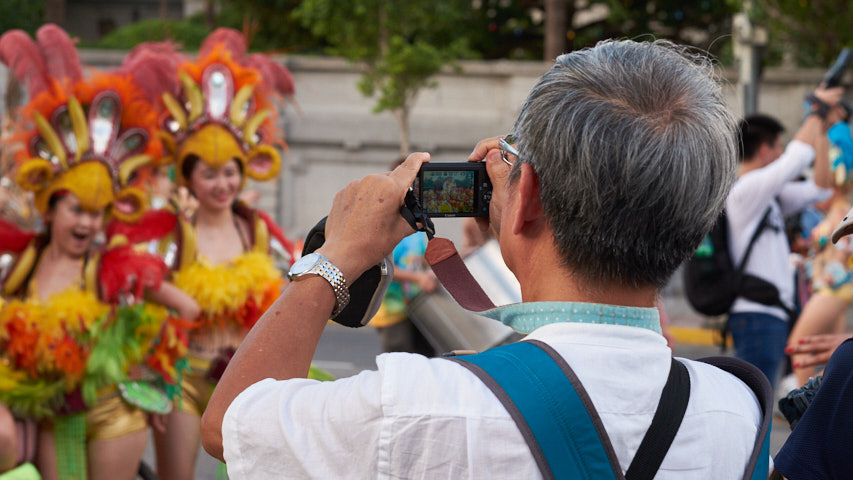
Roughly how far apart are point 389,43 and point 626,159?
14065 mm

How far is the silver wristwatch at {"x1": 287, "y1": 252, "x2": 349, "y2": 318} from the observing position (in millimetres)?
1449

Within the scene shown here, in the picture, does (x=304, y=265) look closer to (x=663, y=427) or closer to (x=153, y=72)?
(x=663, y=427)

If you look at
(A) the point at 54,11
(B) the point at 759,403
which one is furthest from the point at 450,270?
(A) the point at 54,11

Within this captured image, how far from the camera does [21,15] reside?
69.5ft

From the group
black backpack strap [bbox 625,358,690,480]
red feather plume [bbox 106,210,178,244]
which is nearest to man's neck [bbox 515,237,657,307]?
black backpack strap [bbox 625,358,690,480]

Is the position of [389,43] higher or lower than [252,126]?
lower

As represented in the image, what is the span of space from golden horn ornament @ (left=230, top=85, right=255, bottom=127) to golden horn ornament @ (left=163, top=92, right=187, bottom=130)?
0.22 metres

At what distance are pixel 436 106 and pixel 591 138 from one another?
1493 centimetres

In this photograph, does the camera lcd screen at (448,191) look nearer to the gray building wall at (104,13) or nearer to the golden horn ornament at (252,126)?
the golden horn ornament at (252,126)

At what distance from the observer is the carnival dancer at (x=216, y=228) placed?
440cm

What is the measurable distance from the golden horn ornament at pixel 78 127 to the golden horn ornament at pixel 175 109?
1.92 ft

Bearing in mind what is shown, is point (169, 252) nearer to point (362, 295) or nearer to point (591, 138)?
point (362, 295)

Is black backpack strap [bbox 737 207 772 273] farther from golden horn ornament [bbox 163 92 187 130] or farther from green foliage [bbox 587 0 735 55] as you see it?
green foliage [bbox 587 0 735 55]

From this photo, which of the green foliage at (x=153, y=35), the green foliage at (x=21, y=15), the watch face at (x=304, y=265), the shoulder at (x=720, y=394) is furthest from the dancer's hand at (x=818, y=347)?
the green foliage at (x=21, y=15)
